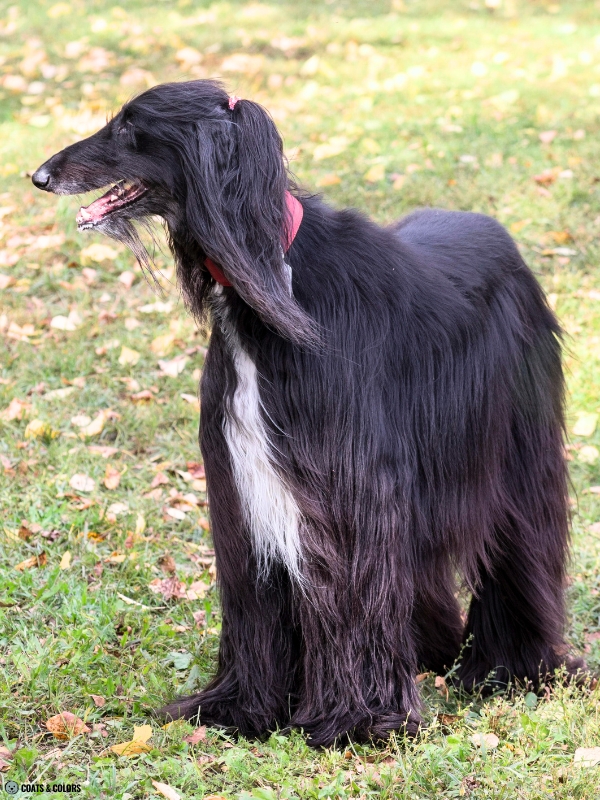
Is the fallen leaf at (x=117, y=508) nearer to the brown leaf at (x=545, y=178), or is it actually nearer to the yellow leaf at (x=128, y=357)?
the yellow leaf at (x=128, y=357)

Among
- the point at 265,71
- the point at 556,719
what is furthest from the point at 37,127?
the point at 556,719

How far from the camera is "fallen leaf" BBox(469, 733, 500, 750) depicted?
3090 millimetres

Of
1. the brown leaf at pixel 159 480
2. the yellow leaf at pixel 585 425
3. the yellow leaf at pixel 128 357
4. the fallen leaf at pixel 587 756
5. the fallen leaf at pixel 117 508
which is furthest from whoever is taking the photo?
the yellow leaf at pixel 128 357

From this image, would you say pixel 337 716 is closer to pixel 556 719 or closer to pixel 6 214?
pixel 556 719

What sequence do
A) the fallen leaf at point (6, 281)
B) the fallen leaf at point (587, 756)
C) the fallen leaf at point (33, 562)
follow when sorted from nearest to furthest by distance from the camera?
1. the fallen leaf at point (587, 756)
2. the fallen leaf at point (33, 562)
3. the fallen leaf at point (6, 281)

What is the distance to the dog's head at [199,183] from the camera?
2.67 meters

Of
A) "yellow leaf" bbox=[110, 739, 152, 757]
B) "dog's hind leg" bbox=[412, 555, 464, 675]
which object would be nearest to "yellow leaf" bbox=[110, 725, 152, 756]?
"yellow leaf" bbox=[110, 739, 152, 757]

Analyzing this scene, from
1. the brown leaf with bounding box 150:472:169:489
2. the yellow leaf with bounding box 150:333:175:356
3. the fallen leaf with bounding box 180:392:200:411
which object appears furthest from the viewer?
the yellow leaf with bounding box 150:333:175:356

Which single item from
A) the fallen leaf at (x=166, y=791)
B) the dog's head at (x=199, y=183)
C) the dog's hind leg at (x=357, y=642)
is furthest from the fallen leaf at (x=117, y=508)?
the dog's head at (x=199, y=183)

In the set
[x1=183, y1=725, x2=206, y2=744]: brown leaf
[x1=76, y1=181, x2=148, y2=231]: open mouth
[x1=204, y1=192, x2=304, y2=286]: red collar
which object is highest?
[x1=76, y1=181, x2=148, y2=231]: open mouth

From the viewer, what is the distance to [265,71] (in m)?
10.2

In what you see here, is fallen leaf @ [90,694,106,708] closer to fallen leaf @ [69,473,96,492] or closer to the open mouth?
fallen leaf @ [69,473,96,492]

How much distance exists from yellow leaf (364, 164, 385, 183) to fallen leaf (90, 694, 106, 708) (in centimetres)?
512

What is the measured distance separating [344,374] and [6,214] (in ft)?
16.7
